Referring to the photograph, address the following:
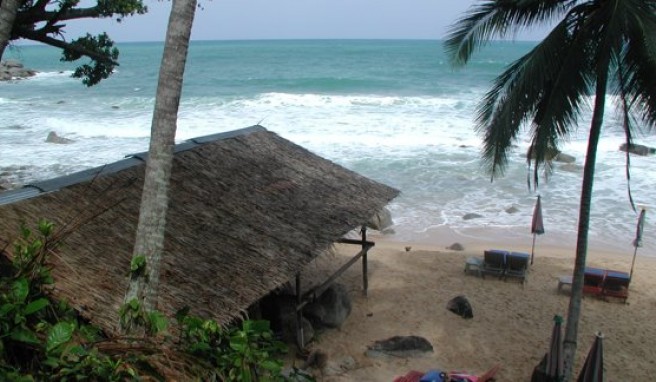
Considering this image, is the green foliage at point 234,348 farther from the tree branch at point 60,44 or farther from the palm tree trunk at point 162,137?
the tree branch at point 60,44

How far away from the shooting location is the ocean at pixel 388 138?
15.7 m

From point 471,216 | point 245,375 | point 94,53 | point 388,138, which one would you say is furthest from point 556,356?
point 388,138

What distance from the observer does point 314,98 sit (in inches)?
1523

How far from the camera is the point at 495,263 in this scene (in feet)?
37.7

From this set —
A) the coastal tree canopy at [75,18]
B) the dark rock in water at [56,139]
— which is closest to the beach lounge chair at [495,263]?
the coastal tree canopy at [75,18]

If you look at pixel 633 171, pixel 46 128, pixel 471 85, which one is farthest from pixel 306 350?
pixel 471 85

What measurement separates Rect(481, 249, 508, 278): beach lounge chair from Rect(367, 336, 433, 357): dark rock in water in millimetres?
3463

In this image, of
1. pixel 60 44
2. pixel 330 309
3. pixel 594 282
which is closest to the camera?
pixel 60 44

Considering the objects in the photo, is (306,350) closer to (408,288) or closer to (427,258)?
(408,288)

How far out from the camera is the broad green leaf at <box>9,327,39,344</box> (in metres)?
2.36

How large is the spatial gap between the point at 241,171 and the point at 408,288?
13.9 ft

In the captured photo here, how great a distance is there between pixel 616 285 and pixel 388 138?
1607 centimetres

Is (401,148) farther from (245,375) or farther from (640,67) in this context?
(245,375)

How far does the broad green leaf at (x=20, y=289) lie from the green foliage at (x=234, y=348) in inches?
26.5
